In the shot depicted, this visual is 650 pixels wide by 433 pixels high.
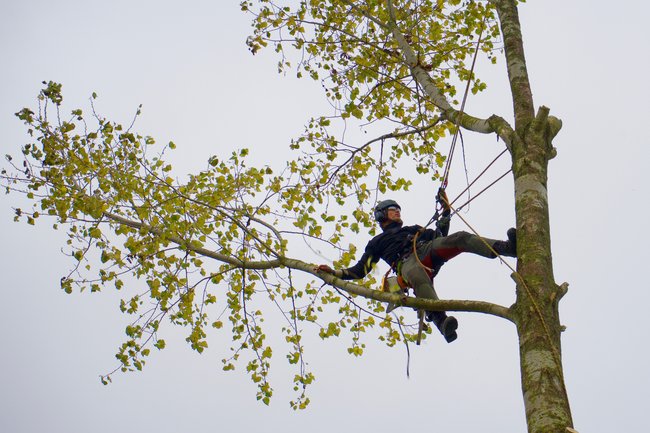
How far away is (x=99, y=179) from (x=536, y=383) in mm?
4939

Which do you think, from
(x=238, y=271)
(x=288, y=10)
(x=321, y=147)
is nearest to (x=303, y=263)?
(x=238, y=271)

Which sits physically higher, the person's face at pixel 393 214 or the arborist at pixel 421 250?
the person's face at pixel 393 214

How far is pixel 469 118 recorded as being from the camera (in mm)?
6113

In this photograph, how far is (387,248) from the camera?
6.87 meters

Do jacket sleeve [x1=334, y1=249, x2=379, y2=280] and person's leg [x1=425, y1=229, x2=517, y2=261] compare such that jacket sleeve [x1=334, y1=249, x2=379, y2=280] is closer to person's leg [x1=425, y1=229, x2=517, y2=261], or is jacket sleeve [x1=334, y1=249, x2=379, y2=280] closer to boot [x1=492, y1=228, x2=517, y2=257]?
person's leg [x1=425, y1=229, x2=517, y2=261]

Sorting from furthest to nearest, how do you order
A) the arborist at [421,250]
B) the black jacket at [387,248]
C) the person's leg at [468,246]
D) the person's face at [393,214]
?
the person's face at [393,214]
the black jacket at [387,248]
the arborist at [421,250]
the person's leg at [468,246]

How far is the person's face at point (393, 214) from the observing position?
7258 mm

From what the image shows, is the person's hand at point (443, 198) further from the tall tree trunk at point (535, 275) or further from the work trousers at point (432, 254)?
the tall tree trunk at point (535, 275)

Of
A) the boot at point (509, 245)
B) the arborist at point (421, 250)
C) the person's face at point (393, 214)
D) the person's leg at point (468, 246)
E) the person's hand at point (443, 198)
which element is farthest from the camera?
the person's face at point (393, 214)

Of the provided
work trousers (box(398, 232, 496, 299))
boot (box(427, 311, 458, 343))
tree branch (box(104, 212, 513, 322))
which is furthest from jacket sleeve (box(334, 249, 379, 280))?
boot (box(427, 311, 458, 343))

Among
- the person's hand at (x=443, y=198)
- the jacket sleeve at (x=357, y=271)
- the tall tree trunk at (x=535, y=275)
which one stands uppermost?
the person's hand at (x=443, y=198)

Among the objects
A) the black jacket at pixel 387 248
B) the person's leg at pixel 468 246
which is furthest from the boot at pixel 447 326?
the black jacket at pixel 387 248

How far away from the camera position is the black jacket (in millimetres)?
6707

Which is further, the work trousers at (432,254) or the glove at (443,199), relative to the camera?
the glove at (443,199)
